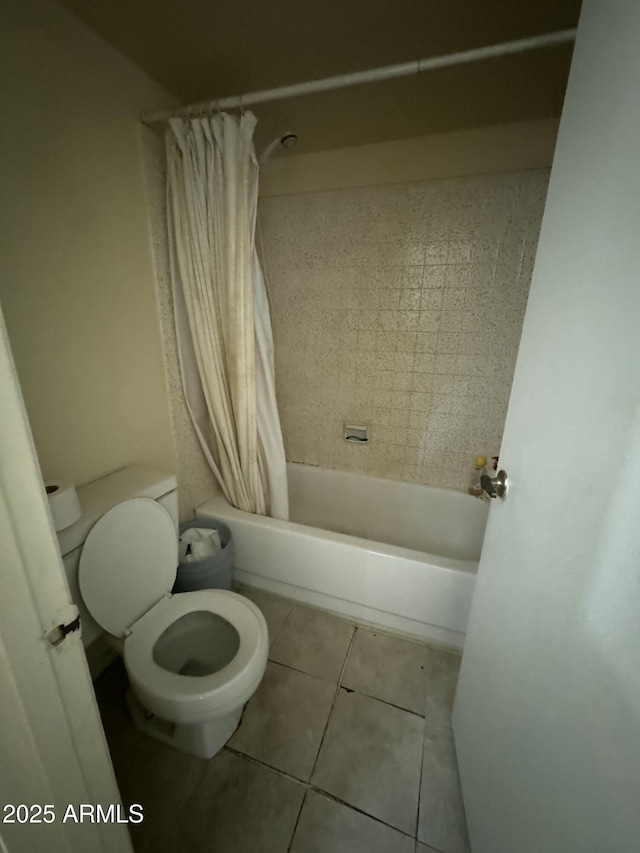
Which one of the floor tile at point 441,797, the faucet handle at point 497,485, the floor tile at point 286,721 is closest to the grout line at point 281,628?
the floor tile at point 286,721

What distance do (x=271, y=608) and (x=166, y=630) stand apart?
0.56 m

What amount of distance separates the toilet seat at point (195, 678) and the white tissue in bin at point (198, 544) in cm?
27

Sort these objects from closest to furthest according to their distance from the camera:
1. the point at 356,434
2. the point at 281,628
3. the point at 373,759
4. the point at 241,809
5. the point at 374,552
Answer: the point at 241,809, the point at 373,759, the point at 374,552, the point at 281,628, the point at 356,434

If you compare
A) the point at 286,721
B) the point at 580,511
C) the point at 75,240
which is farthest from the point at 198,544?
the point at 580,511

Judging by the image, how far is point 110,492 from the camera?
106cm

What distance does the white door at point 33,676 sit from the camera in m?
0.33

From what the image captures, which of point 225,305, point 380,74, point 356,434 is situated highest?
point 380,74

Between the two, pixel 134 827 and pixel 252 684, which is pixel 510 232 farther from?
pixel 134 827

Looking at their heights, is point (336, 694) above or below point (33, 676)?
below

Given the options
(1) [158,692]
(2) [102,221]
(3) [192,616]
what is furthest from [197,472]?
(2) [102,221]

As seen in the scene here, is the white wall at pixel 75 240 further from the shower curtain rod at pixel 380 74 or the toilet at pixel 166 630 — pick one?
the toilet at pixel 166 630

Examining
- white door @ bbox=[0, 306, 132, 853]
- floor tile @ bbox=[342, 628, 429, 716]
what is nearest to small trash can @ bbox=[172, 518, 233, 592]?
floor tile @ bbox=[342, 628, 429, 716]

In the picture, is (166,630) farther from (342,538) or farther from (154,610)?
(342,538)

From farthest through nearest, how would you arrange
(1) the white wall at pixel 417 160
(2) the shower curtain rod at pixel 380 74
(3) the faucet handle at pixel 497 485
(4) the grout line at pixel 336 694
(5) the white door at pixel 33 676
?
(1) the white wall at pixel 417 160, (4) the grout line at pixel 336 694, (2) the shower curtain rod at pixel 380 74, (3) the faucet handle at pixel 497 485, (5) the white door at pixel 33 676
